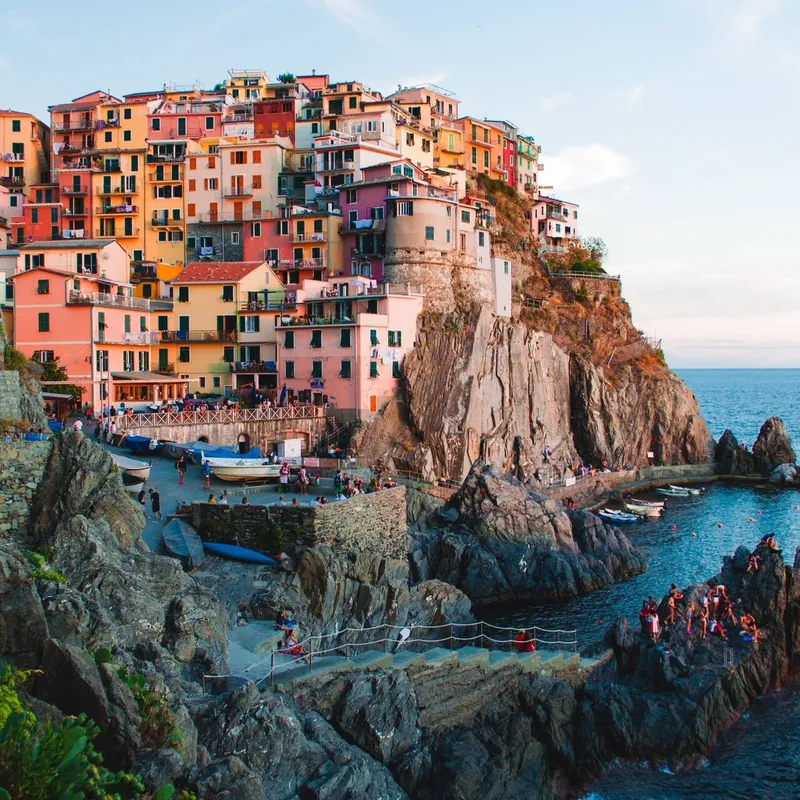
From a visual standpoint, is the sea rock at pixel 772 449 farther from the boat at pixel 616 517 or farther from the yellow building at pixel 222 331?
the yellow building at pixel 222 331

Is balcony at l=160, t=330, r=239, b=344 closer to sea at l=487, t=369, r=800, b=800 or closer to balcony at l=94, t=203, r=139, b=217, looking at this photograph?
balcony at l=94, t=203, r=139, b=217

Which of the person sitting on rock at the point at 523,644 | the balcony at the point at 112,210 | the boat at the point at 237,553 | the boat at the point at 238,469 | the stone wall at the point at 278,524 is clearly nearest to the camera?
the person sitting on rock at the point at 523,644

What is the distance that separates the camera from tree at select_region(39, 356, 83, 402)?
54.9m

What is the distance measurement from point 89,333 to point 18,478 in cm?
3284

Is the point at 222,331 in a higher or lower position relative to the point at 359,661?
higher

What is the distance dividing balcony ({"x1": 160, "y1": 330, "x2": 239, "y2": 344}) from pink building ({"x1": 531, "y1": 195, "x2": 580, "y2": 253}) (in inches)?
1515

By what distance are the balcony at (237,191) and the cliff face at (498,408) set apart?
73.5ft

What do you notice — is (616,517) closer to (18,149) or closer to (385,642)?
(385,642)

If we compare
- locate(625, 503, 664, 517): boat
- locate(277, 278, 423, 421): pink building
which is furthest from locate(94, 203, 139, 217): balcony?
locate(625, 503, 664, 517): boat

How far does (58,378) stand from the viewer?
56.1 meters

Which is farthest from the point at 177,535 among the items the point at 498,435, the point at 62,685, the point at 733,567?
the point at 498,435

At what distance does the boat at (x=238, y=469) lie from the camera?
44500mm

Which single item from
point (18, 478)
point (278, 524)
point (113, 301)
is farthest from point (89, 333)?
point (18, 478)

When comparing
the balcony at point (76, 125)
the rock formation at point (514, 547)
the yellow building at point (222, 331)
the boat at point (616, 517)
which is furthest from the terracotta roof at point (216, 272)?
the boat at point (616, 517)
